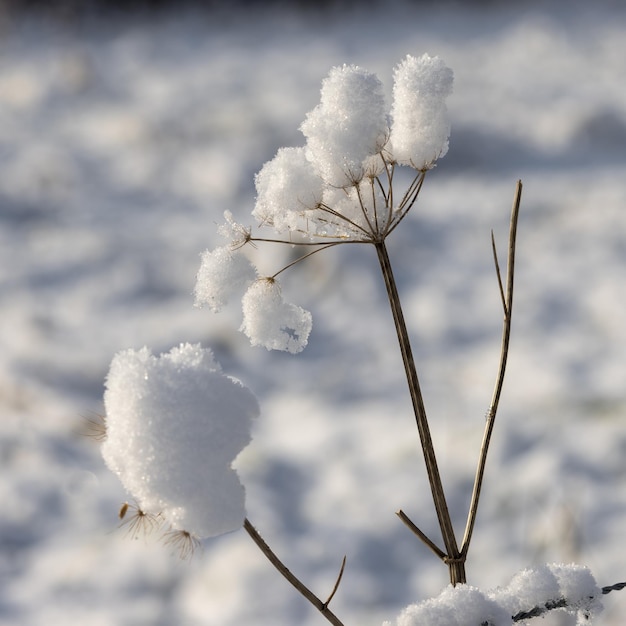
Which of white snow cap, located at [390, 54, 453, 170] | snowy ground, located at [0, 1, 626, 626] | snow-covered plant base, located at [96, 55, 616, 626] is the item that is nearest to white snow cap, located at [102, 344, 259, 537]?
snow-covered plant base, located at [96, 55, 616, 626]

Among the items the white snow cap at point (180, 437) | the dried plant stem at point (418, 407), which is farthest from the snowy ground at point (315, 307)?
the white snow cap at point (180, 437)

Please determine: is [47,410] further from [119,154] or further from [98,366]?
[119,154]

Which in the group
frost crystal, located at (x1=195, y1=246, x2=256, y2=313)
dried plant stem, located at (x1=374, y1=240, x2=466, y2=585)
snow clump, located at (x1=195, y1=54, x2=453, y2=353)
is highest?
snow clump, located at (x1=195, y1=54, x2=453, y2=353)

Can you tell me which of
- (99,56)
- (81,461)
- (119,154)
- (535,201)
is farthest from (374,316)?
(99,56)

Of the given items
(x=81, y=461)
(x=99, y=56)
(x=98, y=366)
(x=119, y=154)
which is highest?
(x=99, y=56)

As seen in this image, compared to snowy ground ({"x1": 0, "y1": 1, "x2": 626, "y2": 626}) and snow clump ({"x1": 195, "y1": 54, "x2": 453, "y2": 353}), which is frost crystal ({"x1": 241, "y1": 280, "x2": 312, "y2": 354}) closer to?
snow clump ({"x1": 195, "y1": 54, "x2": 453, "y2": 353})

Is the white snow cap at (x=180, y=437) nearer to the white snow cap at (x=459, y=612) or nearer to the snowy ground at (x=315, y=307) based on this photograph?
the white snow cap at (x=459, y=612)
